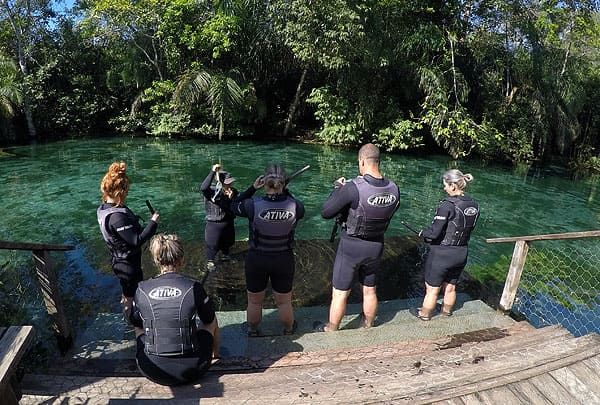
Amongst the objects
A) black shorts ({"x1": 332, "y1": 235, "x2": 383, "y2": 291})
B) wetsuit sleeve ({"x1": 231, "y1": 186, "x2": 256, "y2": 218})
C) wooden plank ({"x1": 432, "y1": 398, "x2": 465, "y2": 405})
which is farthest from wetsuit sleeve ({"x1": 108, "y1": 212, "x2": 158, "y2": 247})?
wooden plank ({"x1": 432, "y1": 398, "x2": 465, "y2": 405})

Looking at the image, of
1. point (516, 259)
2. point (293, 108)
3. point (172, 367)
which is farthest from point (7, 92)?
point (516, 259)

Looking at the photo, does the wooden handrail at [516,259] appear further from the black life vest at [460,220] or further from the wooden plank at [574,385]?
the wooden plank at [574,385]

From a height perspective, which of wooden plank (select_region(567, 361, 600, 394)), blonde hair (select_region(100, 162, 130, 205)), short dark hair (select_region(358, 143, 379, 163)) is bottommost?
wooden plank (select_region(567, 361, 600, 394))

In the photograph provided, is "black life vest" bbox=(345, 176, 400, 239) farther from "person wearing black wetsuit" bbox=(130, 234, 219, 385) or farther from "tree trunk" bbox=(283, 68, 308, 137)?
"tree trunk" bbox=(283, 68, 308, 137)

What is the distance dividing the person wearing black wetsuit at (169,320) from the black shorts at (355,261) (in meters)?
1.42

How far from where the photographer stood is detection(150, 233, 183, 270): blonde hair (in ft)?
9.35

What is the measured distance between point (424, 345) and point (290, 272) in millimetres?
1378

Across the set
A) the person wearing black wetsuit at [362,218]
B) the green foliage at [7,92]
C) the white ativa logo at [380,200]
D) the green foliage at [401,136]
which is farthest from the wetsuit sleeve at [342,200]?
the green foliage at [7,92]

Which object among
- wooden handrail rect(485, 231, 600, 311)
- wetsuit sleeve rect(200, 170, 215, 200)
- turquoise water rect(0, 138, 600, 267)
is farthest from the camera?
turquoise water rect(0, 138, 600, 267)

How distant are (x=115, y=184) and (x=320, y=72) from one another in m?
17.7

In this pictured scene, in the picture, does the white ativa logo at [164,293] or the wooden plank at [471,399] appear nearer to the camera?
the wooden plank at [471,399]

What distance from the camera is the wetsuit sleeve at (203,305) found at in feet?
9.45

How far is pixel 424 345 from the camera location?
3.83 meters

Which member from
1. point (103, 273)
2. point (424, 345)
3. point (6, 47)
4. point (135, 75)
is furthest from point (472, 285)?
point (6, 47)
